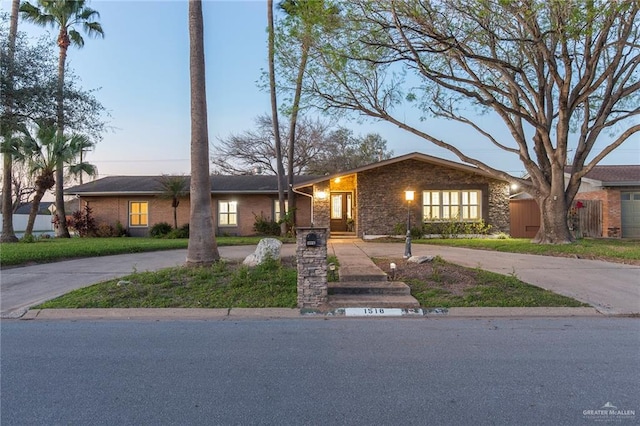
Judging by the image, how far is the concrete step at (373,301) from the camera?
21.8 ft

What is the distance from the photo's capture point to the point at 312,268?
268 inches

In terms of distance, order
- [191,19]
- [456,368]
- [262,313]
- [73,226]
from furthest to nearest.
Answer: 1. [73,226]
2. [191,19]
3. [262,313]
4. [456,368]

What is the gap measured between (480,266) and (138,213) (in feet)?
65.7

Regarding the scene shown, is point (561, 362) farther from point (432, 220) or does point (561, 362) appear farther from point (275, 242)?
point (432, 220)

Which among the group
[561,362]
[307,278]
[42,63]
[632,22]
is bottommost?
[561,362]

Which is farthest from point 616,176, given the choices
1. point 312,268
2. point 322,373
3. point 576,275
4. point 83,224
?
point 83,224

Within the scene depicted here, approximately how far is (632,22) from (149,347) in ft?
52.5

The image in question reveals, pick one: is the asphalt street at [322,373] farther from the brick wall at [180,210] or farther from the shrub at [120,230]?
the shrub at [120,230]

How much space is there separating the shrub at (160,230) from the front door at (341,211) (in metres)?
9.33

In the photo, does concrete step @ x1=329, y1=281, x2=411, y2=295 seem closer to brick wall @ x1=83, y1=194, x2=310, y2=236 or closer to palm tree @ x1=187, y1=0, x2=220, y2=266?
palm tree @ x1=187, y1=0, x2=220, y2=266

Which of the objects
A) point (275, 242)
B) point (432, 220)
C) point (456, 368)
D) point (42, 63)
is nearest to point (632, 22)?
point (432, 220)

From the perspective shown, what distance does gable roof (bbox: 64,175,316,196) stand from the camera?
73.6 ft

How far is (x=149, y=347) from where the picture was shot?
15.8ft

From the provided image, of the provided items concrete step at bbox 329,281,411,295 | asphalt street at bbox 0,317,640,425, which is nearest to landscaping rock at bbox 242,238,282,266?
concrete step at bbox 329,281,411,295
